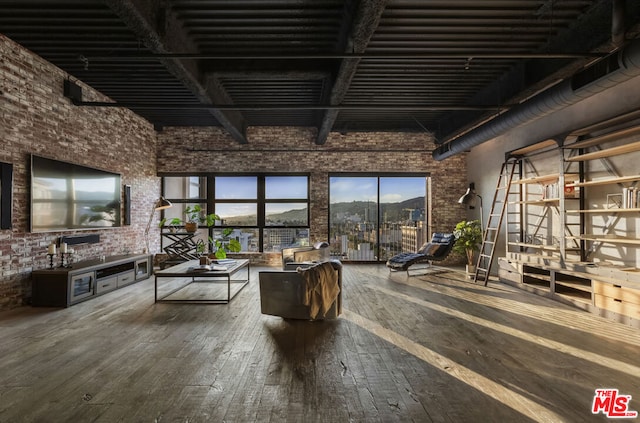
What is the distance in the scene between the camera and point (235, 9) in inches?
141

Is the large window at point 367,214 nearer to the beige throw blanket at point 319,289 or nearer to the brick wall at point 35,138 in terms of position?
the beige throw blanket at point 319,289

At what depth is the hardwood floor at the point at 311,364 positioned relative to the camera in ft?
7.45

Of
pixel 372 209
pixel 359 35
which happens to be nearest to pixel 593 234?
pixel 359 35

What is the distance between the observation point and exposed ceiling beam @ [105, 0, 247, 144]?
316 centimetres

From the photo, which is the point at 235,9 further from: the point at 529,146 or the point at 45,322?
the point at 529,146

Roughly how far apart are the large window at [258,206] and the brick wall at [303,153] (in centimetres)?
26

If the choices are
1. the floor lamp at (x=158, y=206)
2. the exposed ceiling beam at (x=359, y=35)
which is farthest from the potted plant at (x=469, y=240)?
the floor lamp at (x=158, y=206)

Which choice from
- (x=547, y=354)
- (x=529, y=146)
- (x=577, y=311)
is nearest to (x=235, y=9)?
(x=547, y=354)

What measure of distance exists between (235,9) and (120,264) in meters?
4.83

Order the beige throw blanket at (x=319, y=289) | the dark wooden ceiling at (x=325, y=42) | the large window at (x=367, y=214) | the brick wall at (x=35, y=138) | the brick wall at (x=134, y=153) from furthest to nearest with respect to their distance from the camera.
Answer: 1. the large window at (x=367, y=214)
2. the brick wall at (x=134, y=153)
3. the brick wall at (x=35, y=138)
4. the beige throw blanket at (x=319, y=289)
5. the dark wooden ceiling at (x=325, y=42)

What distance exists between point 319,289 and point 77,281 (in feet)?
12.1

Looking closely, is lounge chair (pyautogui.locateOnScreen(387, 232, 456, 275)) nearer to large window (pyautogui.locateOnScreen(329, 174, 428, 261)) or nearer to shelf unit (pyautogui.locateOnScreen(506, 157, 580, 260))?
shelf unit (pyautogui.locateOnScreen(506, 157, 580, 260))

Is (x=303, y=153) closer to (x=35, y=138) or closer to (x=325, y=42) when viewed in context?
(x=325, y=42)
